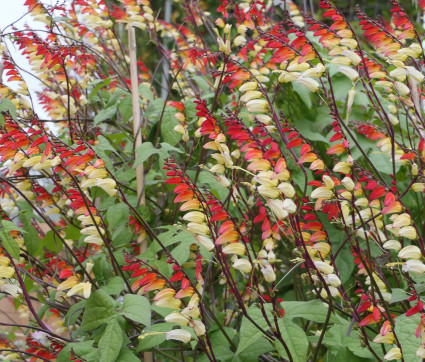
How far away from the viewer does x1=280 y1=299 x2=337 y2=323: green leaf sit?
1.39 metres

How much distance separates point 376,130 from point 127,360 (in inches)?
48.2

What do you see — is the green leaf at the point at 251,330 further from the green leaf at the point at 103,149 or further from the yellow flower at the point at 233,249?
the green leaf at the point at 103,149

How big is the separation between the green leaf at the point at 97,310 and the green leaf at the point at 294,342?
48cm

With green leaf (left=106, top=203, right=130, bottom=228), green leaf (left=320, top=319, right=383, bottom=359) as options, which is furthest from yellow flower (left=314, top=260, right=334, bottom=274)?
green leaf (left=106, top=203, right=130, bottom=228)

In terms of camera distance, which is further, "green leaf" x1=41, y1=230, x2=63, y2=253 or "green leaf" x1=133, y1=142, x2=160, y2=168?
"green leaf" x1=41, y1=230, x2=63, y2=253

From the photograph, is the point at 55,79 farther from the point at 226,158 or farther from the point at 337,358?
the point at 337,358

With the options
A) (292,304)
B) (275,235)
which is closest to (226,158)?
(275,235)

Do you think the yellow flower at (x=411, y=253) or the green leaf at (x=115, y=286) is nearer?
the yellow flower at (x=411, y=253)

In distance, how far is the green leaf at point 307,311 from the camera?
1.39 meters

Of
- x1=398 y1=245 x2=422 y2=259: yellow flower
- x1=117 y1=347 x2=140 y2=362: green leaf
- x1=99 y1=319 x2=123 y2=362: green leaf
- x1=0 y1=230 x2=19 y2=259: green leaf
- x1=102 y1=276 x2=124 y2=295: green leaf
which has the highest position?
x1=398 y1=245 x2=422 y2=259: yellow flower

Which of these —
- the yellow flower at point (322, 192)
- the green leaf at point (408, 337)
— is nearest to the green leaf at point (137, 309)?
the yellow flower at point (322, 192)

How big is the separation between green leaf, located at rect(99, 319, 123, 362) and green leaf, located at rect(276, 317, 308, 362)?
0.43m

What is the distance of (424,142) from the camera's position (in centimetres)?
136

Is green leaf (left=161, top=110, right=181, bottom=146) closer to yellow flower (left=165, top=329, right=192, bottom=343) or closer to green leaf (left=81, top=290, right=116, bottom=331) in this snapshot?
green leaf (left=81, top=290, right=116, bottom=331)
